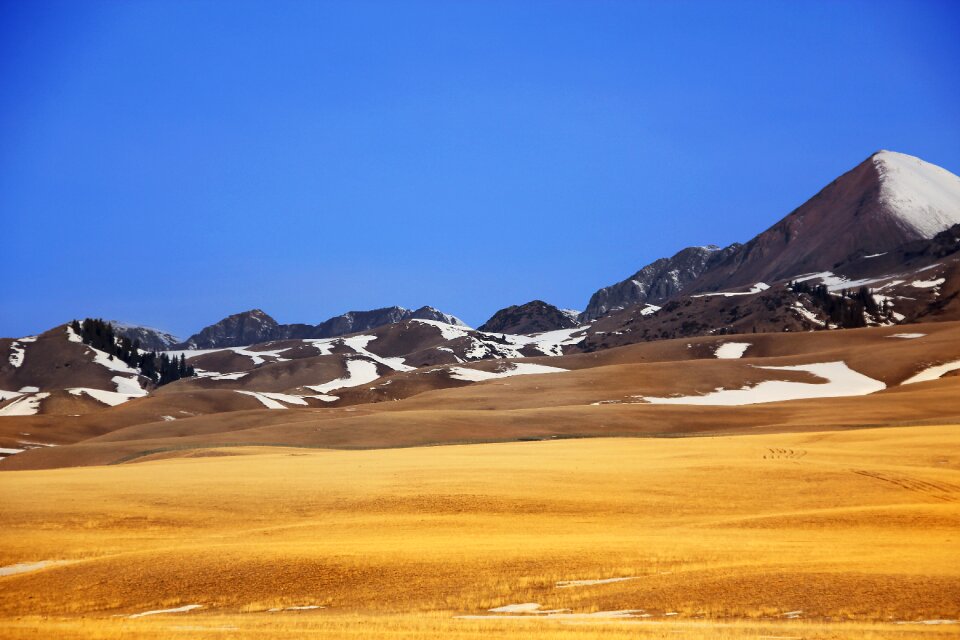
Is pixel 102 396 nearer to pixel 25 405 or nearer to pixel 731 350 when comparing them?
pixel 25 405

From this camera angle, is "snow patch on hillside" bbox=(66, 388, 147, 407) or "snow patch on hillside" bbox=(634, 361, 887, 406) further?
"snow patch on hillside" bbox=(66, 388, 147, 407)

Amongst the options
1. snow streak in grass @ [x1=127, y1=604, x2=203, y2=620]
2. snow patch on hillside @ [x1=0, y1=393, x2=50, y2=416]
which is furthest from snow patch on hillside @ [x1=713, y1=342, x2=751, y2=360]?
snow streak in grass @ [x1=127, y1=604, x2=203, y2=620]

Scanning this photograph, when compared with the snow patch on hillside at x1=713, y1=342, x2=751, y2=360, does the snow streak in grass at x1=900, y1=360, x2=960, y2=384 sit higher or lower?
lower

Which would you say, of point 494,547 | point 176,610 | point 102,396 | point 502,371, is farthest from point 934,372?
point 102,396

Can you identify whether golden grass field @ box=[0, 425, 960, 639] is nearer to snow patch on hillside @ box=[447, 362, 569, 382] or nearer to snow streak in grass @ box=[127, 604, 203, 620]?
snow streak in grass @ box=[127, 604, 203, 620]

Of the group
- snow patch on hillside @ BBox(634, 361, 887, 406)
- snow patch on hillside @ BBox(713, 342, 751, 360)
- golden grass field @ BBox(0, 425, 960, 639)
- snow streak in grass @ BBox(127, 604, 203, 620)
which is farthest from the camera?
snow patch on hillside @ BBox(713, 342, 751, 360)

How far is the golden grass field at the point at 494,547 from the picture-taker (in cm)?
1969

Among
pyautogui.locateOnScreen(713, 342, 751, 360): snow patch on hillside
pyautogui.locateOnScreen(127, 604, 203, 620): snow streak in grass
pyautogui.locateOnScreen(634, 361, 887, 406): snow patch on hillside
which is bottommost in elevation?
pyautogui.locateOnScreen(127, 604, 203, 620): snow streak in grass

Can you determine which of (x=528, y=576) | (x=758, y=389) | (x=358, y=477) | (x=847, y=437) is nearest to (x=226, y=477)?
(x=358, y=477)

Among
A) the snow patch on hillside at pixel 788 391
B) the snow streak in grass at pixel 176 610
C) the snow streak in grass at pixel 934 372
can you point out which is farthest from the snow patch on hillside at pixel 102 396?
the snow streak in grass at pixel 176 610

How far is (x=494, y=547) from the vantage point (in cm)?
2769

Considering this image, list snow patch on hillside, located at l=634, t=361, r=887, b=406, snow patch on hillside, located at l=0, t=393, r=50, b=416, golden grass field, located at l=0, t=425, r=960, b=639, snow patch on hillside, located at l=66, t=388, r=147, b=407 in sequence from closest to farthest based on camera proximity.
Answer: golden grass field, located at l=0, t=425, r=960, b=639 < snow patch on hillside, located at l=634, t=361, r=887, b=406 < snow patch on hillside, located at l=0, t=393, r=50, b=416 < snow patch on hillside, located at l=66, t=388, r=147, b=407

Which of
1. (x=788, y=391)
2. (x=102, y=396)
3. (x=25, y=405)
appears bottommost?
(x=788, y=391)

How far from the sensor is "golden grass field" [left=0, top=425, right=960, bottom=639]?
64.6 feet
